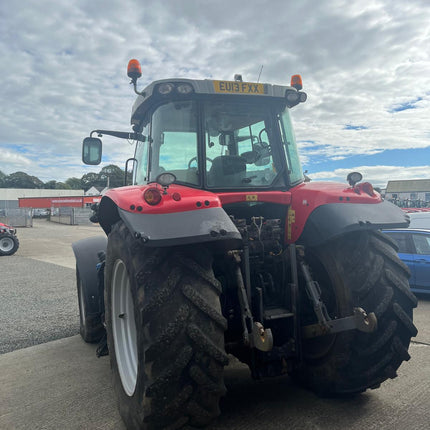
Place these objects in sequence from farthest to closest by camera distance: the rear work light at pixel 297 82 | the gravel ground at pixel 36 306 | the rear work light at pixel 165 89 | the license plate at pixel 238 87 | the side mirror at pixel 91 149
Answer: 1. the gravel ground at pixel 36 306
2. the side mirror at pixel 91 149
3. the rear work light at pixel 297 82
4. the license plate at pixel 238 87
5. the rear work light at pixel 165 89

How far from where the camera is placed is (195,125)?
10.7 ft

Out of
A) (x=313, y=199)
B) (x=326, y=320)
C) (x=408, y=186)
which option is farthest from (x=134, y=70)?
(x=408, y=186)

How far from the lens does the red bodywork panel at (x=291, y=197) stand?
262 centimetres

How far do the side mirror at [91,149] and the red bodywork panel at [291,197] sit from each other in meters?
1.27

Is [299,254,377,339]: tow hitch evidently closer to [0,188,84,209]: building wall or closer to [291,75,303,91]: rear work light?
[291,75,303,91]: rear work light

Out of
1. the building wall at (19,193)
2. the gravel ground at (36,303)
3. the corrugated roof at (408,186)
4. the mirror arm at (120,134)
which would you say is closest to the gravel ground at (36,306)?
the gravel ground at (36,303)

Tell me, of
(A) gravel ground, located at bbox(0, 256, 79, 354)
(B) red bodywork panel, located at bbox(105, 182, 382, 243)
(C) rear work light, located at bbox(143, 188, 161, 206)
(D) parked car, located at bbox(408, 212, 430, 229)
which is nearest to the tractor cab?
(B) red bodywork panel, located at bbox(105, 182, 382, 243)

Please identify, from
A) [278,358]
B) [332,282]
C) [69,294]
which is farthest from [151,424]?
[69,294]

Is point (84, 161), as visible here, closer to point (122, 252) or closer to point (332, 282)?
point (122, 252)

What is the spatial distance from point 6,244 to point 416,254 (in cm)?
1484

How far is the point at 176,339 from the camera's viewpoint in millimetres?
2209

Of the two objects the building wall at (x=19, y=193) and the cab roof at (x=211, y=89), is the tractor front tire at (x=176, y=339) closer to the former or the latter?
the cab roof at (x=211, y=89)

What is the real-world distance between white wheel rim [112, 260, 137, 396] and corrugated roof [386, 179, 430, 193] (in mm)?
52272

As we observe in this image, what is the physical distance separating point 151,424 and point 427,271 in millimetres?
7204
